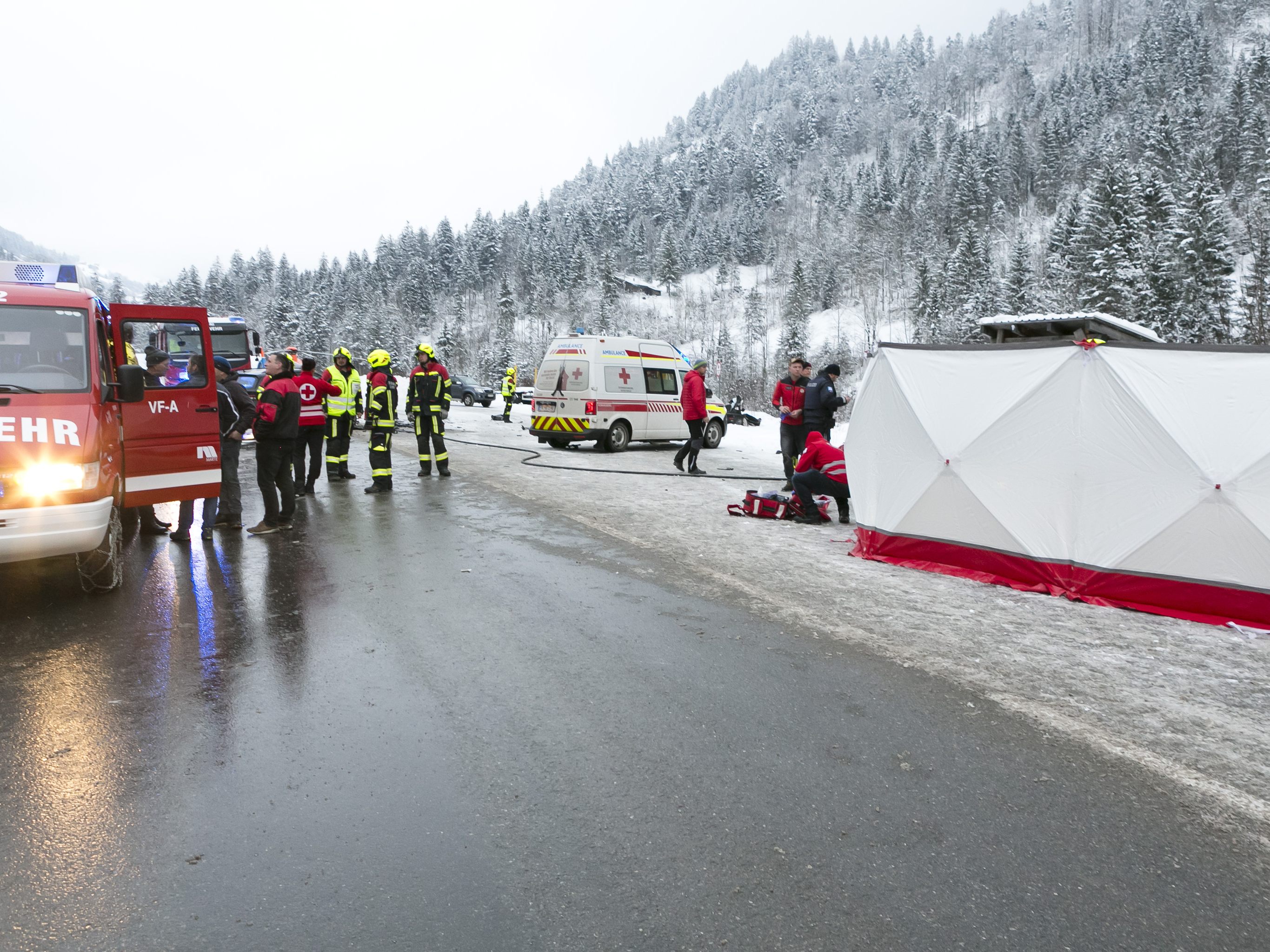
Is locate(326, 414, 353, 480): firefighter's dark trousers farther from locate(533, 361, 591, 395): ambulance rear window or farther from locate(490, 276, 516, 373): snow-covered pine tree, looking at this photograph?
locate(490, 276, 516, 373): snow-covered pine tree

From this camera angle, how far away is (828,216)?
342ft

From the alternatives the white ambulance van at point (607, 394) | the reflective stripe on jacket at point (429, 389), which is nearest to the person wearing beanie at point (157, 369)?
the reflective stripe on jacket at point (429, 389)

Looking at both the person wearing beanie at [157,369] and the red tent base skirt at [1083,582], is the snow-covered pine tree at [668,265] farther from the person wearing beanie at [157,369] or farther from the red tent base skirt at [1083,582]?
the red tent base skirt at [1083,582]

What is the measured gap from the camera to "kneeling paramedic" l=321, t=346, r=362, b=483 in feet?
38.7

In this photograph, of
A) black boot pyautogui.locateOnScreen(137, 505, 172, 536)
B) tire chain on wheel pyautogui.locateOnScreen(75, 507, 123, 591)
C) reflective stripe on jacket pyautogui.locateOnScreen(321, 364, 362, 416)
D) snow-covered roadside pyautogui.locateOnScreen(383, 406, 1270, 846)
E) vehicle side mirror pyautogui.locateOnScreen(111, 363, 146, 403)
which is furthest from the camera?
reflective stripe on jacket pyautogui.locateOnScreen(321, 364, 362, 416)

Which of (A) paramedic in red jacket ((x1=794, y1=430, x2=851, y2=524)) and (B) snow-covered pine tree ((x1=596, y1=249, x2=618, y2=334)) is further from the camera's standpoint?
(B) snow-covered pine tree ((x1=596, y1=249, x2=618, y2=334))

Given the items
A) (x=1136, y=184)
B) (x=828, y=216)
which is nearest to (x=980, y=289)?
(x=1136, y=184)

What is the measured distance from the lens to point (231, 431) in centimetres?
830

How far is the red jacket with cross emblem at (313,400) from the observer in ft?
34.2

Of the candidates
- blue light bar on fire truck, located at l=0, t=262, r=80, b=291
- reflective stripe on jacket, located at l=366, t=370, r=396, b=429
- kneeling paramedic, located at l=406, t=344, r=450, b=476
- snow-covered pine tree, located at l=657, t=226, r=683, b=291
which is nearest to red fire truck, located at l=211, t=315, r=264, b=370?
kneeling paramedic, located at l=406, t=344, r=450, b=476

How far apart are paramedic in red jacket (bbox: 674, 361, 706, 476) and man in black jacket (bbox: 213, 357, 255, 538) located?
21.7ft

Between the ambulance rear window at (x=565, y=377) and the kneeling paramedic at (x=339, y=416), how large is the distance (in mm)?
5110

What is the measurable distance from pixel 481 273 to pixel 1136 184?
8588 cm

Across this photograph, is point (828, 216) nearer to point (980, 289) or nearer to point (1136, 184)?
point (980, 289)
